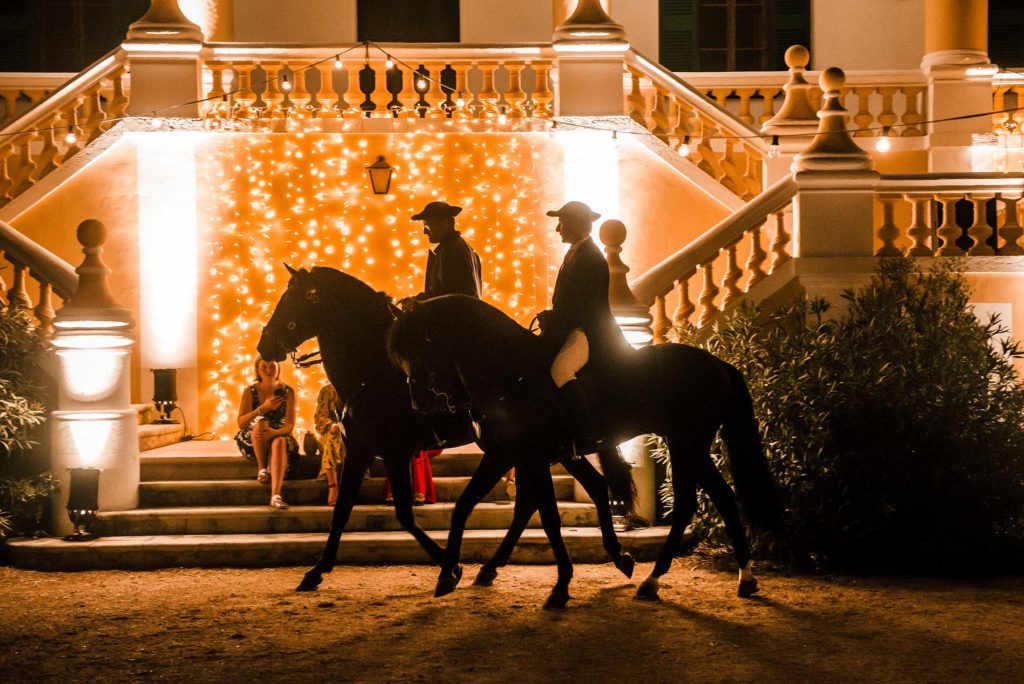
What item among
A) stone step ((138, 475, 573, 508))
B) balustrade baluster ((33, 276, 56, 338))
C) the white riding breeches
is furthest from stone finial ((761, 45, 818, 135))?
balustrade baluster ((33, 276, 56, 338))

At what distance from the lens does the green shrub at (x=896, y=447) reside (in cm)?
889

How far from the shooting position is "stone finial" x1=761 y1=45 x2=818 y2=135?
1366 cm

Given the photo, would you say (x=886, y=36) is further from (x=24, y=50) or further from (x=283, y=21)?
(x=24, y=50)

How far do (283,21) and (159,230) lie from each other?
4518 mm

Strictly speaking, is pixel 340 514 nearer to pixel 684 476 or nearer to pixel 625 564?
pixel 625 564

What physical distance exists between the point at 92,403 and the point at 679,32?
1048 cm

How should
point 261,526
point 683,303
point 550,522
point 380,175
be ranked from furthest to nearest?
point 380,175
point 683,303
point 261,526
point 550,522

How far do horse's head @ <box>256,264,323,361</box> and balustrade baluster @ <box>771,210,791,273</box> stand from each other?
14.6 ft

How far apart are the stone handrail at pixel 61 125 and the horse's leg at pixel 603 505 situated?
24.0ft

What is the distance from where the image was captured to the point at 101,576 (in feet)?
29.9

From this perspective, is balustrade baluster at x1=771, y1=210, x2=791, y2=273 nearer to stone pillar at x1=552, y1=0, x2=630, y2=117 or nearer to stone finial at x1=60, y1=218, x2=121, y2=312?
stone pillar at x1=552, y1=0, x2=630, y2=117

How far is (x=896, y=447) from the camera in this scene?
8953mm

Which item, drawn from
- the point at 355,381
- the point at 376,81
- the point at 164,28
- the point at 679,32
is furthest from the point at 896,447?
the point at 679,32

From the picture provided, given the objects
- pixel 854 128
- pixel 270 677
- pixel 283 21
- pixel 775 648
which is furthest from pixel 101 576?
pixel 854 128
